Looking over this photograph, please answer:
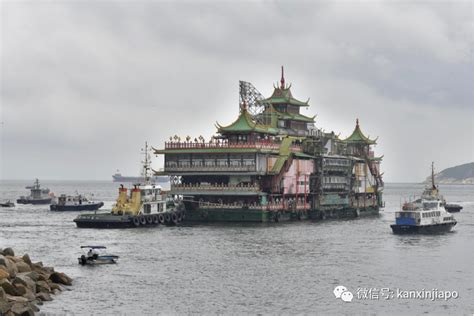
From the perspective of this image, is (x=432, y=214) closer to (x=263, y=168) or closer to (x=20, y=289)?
(x=263, y=168)

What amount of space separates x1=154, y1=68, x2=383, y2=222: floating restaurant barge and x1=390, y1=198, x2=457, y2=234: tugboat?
71.1 ft

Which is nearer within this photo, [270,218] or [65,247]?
[65,247]

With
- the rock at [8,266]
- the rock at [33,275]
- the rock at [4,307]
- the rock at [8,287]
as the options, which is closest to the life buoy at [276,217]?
the rock at [33,275]

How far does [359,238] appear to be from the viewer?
9300 cm

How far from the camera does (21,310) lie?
146 ft

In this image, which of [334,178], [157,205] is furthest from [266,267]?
[334,178]

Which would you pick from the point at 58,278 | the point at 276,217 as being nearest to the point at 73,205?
the point at 276,217

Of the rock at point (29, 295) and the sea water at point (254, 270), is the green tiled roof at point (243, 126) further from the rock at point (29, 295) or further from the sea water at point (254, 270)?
the rock at point (29, 295)

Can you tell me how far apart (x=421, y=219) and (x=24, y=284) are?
187 feet

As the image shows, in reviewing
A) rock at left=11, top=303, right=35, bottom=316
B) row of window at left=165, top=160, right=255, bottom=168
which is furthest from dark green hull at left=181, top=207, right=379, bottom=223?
rock at left=11, top=303, right=35, bottom=316

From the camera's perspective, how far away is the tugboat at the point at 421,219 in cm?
9481

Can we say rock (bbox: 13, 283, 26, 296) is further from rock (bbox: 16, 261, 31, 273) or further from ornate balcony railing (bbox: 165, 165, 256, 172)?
ornate balcony railing (bbox: 165, 165, 256, 172)

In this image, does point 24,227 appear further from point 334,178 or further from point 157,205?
point 334,178

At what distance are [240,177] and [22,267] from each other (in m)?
62.5
